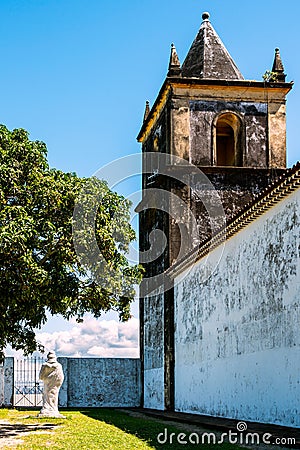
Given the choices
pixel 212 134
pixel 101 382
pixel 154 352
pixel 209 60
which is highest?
pixel 209 60

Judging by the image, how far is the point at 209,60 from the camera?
23.2 meters

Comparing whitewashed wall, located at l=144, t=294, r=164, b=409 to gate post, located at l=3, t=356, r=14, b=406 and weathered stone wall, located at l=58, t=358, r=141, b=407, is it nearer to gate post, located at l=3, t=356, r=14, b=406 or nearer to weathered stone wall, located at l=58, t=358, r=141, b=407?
weathered stone wall, located at l=58, t=358, r=141, b=407

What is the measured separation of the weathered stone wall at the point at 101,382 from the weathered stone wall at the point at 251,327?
6.74 meters

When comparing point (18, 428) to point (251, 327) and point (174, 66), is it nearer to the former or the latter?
point (251, 327)

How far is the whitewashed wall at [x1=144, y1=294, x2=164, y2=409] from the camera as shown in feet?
73.4

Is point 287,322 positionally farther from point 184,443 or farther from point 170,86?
point 170,86

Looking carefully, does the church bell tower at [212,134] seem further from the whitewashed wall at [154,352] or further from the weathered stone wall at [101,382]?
the weathered stone wall at [101,382]

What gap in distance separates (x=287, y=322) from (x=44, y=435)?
4783 millimetres

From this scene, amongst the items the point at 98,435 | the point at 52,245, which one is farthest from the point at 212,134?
the point at 98,435

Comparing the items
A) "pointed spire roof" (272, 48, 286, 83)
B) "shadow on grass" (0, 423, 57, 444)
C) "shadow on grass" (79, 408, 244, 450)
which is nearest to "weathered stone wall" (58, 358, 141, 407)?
"shadow on grass" (79, 408, 244, 450)

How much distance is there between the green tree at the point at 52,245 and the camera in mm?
12773

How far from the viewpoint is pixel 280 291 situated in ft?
41.1

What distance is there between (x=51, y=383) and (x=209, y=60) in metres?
11.5

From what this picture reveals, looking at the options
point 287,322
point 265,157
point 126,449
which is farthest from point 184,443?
point 265,157
